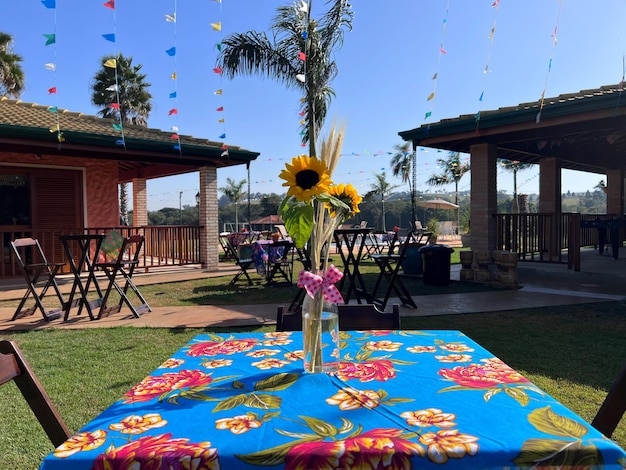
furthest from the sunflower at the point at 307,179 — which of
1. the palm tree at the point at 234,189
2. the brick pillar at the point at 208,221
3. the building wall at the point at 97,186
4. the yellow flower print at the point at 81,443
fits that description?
the palm tree at the point at 234,189

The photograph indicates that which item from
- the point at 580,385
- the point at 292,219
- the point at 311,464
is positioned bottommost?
the point at 580,385

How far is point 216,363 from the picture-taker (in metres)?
1.51

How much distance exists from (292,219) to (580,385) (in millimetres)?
2934

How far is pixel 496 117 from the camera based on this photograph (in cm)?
776

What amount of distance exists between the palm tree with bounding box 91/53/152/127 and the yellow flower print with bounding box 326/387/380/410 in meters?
22.5

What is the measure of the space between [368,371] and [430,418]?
14.8 inches

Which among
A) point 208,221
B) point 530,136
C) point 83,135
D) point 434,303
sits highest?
point 83,135

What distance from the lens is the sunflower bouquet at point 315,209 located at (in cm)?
124

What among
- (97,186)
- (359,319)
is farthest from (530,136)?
(97,186)

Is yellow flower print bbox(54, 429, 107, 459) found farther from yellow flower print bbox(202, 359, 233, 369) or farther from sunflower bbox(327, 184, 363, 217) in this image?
sunflower bbox(327, 184, 363, 217)

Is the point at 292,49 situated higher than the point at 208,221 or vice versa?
the point at 292,49

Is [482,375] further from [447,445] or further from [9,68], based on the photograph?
[9,68]

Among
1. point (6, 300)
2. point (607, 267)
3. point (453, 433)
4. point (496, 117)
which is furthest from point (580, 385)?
point (607, 267)

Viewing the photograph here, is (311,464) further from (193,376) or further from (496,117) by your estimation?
(496,117)
